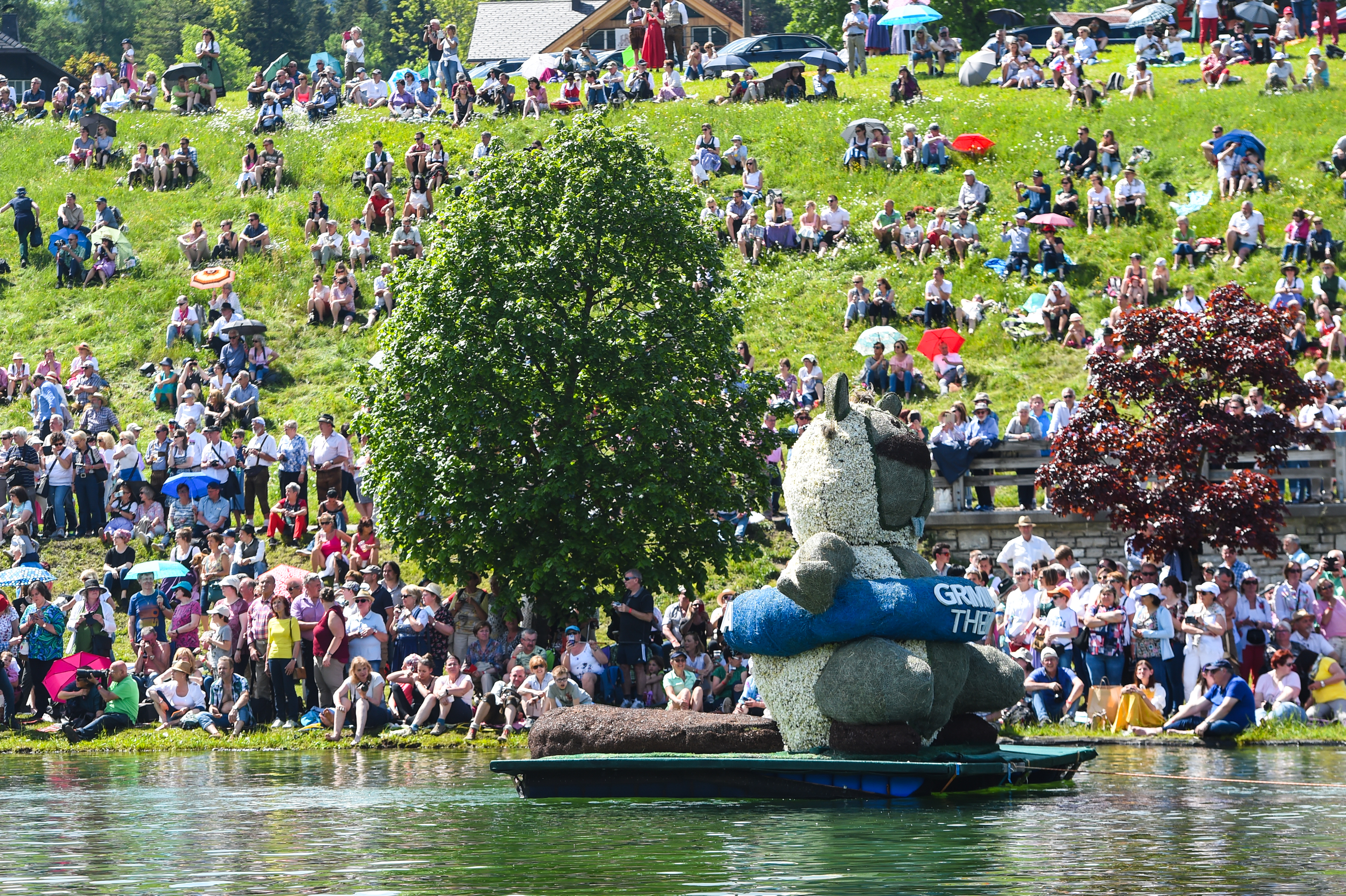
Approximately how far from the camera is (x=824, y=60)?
49.0m

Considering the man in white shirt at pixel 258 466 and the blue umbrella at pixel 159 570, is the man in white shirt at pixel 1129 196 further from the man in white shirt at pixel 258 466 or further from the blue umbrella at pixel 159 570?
the blue umbrella at pixel 159 570

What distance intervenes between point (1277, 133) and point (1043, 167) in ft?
18.0

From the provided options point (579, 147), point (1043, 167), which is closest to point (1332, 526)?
point (579, 147)

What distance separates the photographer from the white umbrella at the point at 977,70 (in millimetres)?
46469

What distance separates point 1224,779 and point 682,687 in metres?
6.82

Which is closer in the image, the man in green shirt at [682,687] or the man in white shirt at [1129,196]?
the man in green shirt at [682,687]

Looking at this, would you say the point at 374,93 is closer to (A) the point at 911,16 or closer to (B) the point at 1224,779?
(A) the point at 911,16

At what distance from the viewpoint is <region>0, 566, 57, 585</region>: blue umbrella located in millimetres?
22328

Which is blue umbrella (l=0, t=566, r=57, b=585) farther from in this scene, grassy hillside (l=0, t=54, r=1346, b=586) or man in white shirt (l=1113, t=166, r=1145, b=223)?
man in white shirt (l=1113, t=166, r=1145, b=223)

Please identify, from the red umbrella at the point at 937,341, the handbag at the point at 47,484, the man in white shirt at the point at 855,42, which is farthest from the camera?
the man in white shirt at the point at 855,42

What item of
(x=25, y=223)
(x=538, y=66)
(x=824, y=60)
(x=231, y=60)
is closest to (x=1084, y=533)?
(x=25, y=223)

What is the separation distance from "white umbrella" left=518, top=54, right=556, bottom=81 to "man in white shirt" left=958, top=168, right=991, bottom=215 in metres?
19.3

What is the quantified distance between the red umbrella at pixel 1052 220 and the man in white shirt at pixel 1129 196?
3.96 feet

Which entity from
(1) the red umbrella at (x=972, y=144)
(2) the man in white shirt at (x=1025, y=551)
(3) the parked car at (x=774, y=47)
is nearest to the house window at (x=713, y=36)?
(3) the parked car at (x=774, y=47)
